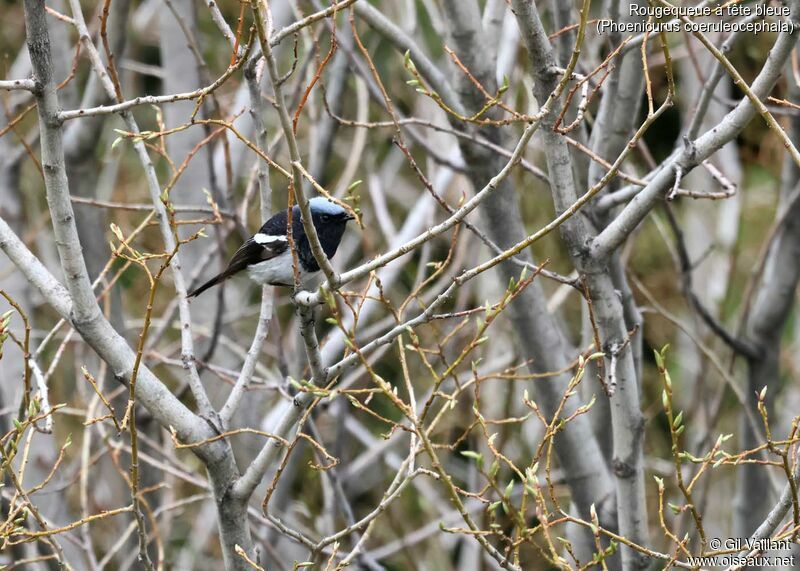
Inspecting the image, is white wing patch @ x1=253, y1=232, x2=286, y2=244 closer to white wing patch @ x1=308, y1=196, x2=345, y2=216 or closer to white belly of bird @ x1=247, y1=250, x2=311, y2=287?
white belly of bird @ x1=247, y1=250, x2=311, y2=287

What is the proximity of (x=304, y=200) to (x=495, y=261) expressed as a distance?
522mm

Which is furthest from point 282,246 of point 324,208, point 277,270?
point 324,208

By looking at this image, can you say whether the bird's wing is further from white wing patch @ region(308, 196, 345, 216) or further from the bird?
white wing patch @ region(308, 196, 345, 216)

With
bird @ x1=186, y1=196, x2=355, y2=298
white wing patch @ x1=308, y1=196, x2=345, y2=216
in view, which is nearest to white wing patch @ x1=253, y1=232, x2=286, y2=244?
bird @ x1=186, y1=196, x2=355, y2=298

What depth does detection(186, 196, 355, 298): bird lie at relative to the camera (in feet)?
14.1

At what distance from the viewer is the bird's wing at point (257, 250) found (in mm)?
4332

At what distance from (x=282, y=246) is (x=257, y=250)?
13 centimetres

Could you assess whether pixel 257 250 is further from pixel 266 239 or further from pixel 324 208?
pixel 324 208

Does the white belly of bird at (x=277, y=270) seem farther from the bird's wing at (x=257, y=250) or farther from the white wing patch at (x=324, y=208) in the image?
the white wing patch at (x=324, y=208)

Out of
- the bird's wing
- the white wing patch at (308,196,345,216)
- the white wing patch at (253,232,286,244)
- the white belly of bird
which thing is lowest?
the white belly of bird

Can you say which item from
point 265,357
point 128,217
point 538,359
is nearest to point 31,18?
point 538,359

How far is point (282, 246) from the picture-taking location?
444 centimetres

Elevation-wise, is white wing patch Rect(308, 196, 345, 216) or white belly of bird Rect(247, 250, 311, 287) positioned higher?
white wing patch Rect(308, 196, 345, 216)

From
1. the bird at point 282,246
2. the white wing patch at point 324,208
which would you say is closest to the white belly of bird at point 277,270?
the bird at point 282,246
